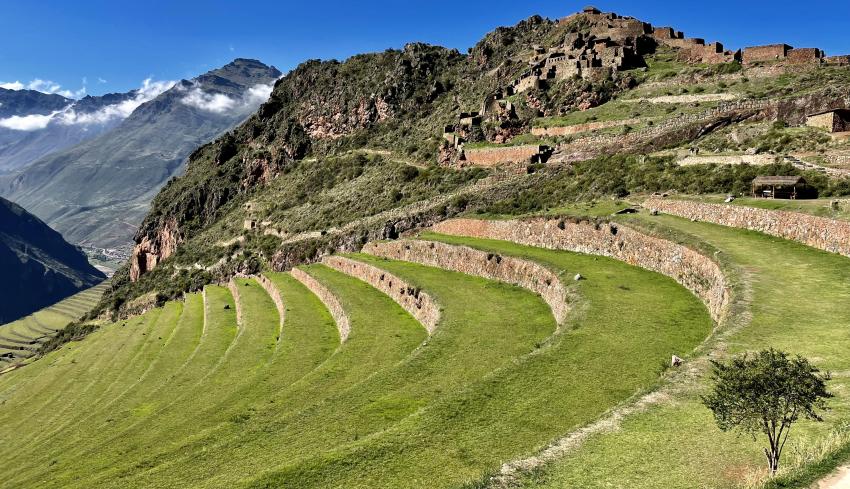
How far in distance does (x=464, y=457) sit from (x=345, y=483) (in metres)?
2.53

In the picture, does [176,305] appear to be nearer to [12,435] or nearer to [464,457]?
[12,435]

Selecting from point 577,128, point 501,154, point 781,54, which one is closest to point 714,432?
point 577,128

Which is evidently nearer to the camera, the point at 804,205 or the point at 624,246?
the point at 804,205

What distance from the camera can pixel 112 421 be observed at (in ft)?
89.4

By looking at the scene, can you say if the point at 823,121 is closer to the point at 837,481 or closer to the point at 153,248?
the point at 837,481

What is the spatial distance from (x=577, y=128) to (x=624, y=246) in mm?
32451

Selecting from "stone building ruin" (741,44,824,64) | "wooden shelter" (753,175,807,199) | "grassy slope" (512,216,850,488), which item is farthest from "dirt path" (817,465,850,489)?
"stone building ruin" (741,44,824,64)

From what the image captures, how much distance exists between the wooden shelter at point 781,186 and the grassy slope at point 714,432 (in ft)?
38.1

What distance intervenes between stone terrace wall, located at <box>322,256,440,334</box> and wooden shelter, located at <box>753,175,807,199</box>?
698 inches

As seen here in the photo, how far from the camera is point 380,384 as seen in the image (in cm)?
1758

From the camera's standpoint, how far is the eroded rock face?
12930 cm

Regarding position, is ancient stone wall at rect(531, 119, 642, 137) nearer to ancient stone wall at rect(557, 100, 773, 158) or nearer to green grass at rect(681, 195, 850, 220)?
ancient stone wall at rect(557, 100, 773, 158)

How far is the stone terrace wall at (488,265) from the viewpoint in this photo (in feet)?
82.1

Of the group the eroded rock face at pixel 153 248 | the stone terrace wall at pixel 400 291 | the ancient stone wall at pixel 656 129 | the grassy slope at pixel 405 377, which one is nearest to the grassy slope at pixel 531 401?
the grassy slope at pixel 405 377
